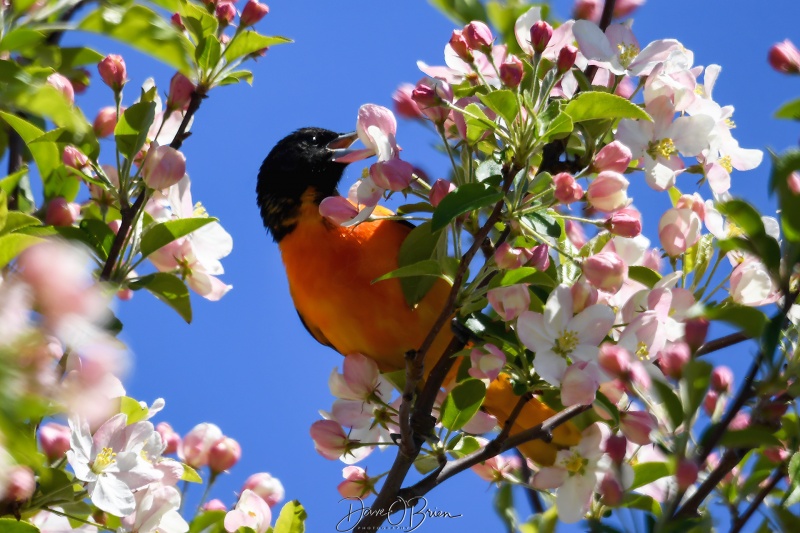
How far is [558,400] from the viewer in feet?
7.06

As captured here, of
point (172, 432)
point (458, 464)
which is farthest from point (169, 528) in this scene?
point (458, 464)

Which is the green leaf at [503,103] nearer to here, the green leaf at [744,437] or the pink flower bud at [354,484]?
the green leaf at [744,437]

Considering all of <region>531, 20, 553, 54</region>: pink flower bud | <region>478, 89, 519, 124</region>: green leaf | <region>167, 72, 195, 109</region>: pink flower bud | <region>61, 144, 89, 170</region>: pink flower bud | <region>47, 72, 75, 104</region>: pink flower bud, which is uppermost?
<region>167, 72, 195, 109</region>: pink flower bud

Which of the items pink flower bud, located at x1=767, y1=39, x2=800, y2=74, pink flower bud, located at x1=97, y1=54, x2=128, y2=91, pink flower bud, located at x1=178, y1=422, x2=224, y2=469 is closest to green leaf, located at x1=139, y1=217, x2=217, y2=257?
pink flower bud, located at x1=97, y1=54, x2=128, y2=91

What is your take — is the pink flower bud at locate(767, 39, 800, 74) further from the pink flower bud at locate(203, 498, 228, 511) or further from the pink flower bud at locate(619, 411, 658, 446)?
the pink flower bud at locate(203, 498, 228, 511)

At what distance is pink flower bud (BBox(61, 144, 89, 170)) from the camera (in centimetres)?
248

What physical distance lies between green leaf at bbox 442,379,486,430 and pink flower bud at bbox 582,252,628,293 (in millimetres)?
453

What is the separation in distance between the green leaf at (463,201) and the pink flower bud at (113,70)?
116 cm

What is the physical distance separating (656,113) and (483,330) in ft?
2.04

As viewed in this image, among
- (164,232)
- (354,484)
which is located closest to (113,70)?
(164,232)

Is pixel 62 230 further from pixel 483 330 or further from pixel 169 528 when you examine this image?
pixel 483 330

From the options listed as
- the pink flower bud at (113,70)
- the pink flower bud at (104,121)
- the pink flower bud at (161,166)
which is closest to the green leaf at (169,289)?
the pink flower bud at (161,166)

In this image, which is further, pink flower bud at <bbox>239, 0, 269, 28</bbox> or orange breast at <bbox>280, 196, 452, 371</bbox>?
orange breast at <bbox>280, 196, 452, 371</bbox>

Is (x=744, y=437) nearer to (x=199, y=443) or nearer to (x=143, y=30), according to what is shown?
(x=143, y=30)
